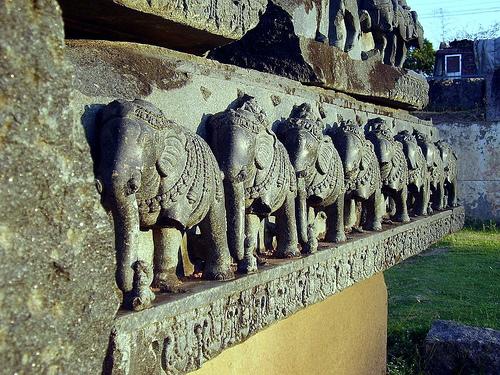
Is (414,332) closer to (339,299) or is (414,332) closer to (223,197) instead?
(339,299)

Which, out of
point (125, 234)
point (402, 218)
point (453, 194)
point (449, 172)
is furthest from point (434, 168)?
point (125, 234)

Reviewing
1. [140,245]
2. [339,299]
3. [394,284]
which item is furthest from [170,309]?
[394,284]

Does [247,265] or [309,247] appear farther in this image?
[309,247]

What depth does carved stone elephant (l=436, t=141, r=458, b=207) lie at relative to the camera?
15.6 ft

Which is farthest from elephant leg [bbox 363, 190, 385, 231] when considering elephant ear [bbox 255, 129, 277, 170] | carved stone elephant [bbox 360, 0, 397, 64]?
elephant ear [bbox 255, 129, 277, 170]

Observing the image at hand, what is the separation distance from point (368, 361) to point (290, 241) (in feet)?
6.29

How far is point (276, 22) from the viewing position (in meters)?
2.93

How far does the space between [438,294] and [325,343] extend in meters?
4.01

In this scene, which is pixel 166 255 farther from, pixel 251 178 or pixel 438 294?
pixel 438 294

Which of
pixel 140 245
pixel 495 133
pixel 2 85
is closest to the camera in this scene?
pixel 2 85

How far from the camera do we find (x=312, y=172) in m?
2.63

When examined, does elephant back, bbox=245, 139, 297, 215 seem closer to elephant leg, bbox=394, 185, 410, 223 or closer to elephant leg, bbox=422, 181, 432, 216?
elephant leg, bbox=394, 185, 410, 223

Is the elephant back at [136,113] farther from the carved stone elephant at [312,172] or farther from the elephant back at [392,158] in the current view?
the elephant back at [392,158]

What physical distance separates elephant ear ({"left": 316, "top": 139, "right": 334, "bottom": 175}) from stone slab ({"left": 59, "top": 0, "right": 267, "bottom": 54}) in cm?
62
